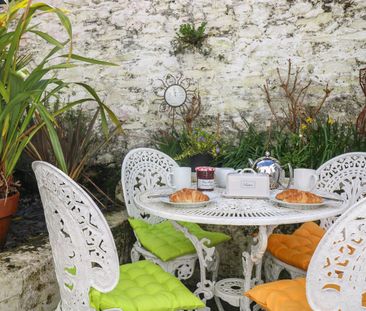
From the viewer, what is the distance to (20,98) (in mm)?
1665

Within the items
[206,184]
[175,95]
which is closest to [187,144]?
[175,95]

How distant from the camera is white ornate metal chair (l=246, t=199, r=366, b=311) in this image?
3.78ft

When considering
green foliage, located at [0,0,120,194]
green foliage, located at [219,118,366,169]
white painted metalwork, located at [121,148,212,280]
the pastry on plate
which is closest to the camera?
the pastry on plate

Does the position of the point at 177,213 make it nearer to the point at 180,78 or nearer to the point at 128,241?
the point at 128,241

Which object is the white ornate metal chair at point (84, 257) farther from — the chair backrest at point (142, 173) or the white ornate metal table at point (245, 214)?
the chair backrest at point (142, 173)

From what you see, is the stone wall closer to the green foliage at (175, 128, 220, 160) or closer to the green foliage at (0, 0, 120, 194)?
the green foliage at (175, 128, 220, 160)

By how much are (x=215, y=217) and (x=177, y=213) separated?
16 centimetres

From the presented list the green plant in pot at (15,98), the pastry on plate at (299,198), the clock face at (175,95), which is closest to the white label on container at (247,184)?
the pastry on plate at (299,198)

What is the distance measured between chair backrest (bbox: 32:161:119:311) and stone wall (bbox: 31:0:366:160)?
2.60 meters

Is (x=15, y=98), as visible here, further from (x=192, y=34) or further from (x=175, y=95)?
(x=192, y=34)

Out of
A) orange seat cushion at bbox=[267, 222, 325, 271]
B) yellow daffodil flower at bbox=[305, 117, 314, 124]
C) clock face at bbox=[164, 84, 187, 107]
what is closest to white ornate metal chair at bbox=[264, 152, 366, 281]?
orange seat cushion at bbox=[267, 222, 325, 271]

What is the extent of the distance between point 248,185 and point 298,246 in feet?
1.62

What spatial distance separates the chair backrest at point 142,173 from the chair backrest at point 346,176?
964 mm

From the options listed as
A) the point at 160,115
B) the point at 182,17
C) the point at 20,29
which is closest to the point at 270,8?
the point at 182,17
